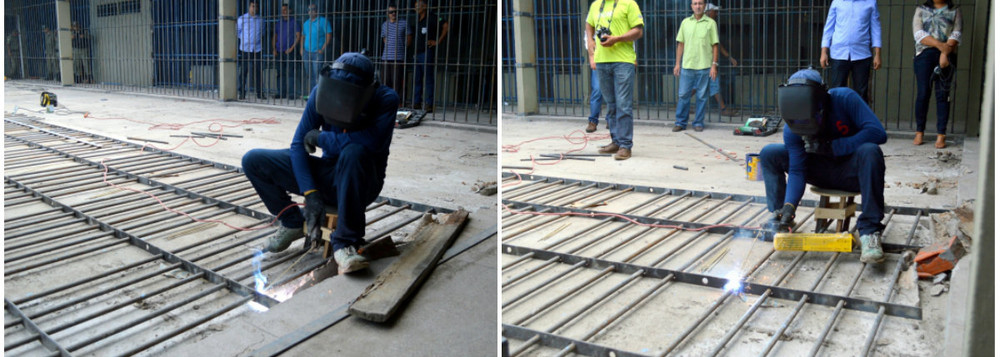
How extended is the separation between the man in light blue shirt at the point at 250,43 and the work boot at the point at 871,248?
7.51m

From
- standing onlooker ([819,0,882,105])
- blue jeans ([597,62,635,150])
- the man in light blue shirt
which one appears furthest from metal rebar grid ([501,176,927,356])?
the man in light blue shirt

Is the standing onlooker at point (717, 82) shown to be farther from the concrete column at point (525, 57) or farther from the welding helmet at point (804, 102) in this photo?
the welding helmet at point (804, 102)

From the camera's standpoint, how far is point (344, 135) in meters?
2.57

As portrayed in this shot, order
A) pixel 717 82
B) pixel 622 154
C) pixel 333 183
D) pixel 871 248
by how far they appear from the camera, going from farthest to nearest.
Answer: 1. pixel 717 82
2. pixel 622 154
3. pixel 333 183
4. pixel 871 248

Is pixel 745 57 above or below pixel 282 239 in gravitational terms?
above

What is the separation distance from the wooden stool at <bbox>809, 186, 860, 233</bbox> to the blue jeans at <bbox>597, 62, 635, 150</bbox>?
2.09 meters

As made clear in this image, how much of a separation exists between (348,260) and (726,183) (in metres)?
2.53

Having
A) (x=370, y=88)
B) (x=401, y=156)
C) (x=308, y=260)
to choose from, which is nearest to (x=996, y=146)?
(x=370, y=88)

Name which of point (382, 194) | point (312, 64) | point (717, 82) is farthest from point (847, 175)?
point (312, 64)

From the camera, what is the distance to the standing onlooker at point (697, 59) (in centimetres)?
645

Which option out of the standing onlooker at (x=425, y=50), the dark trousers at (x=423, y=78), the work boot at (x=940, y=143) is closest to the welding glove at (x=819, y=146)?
the work boot at (x=940, y=143)

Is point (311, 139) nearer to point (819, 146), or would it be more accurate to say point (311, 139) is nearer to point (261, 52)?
point (819, 146)

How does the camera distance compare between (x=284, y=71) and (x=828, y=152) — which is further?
(x=284, y=71)

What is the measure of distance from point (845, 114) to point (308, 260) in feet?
6.78
